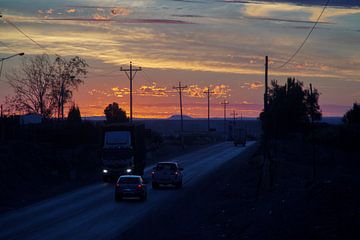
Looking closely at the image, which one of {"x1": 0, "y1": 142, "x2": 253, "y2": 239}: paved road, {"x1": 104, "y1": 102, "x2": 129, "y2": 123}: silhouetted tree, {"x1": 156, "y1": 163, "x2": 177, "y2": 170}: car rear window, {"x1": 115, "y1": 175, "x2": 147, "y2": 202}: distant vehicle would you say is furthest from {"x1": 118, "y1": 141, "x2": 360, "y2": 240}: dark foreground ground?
{"x1": 104, "y1": 102, "x2": 129, "y2": 123}: silhouetted tree

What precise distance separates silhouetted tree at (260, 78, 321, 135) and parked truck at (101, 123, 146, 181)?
42.8 metres

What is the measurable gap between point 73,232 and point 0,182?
19953mm

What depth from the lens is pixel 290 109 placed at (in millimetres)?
94562

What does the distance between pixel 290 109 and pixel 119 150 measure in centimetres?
4925

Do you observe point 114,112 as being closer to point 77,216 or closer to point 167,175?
point 167,175

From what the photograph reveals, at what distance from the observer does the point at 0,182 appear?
40.8 meters

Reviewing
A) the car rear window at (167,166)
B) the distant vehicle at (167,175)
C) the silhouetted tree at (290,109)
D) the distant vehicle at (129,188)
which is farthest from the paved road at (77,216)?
the silhouetted tree at (290,109)

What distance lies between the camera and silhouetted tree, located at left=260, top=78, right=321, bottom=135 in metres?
93.9

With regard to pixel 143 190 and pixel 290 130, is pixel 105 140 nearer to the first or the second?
pixel 143 190

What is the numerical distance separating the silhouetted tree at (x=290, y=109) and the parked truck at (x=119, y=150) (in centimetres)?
4276

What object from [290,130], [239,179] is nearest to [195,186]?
[239,179]

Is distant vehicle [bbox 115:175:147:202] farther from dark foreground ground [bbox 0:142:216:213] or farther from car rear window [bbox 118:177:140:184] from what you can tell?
dark foreground ground [bbox 0:142:216:213]

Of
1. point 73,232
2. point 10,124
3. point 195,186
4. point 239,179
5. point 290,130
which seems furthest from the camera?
point 290,130

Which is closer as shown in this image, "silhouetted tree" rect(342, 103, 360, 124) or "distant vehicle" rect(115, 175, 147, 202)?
"distant vehicle" rect(115, 175, 147, 202)
